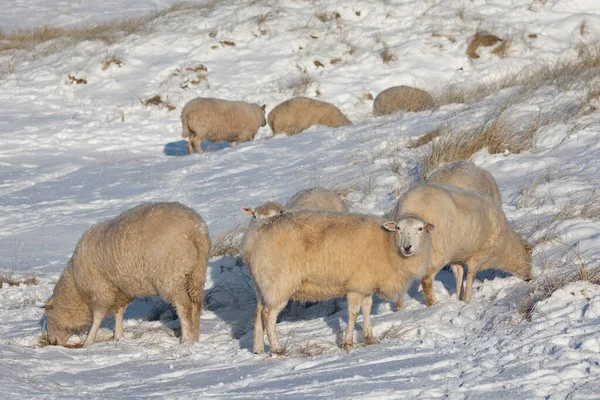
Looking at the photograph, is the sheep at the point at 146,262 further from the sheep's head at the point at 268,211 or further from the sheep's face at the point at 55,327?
the sheep's head at the point at 268,211

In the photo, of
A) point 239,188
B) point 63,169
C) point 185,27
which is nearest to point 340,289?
point 239,188

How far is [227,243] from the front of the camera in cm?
1154

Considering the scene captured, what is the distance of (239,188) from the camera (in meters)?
15.0

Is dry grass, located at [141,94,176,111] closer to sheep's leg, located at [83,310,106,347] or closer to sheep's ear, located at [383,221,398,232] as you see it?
sheep's leg, located at [83,310,106,347]

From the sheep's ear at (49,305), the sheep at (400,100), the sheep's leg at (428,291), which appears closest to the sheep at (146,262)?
the sheep's ear at (49,305)

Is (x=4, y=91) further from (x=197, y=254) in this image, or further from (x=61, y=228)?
(x=197, y=254)

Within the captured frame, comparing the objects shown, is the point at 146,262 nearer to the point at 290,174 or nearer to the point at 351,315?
the point at 351,315

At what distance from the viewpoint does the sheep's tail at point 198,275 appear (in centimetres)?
849

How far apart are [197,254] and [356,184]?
17.6 feet

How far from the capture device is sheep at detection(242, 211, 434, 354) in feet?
24.8

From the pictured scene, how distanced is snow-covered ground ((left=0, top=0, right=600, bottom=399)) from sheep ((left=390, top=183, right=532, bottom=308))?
223mm

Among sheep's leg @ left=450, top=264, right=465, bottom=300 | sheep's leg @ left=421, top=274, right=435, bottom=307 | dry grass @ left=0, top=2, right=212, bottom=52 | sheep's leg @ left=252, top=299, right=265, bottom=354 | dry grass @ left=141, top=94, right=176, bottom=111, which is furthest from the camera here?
dry grass @ left=0, top=2, right=212, bottom=52

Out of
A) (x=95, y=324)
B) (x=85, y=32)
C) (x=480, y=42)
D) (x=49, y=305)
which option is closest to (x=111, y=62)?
(x=85, y=32)

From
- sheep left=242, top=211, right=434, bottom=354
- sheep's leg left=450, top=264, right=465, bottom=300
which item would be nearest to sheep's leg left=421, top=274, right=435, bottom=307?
sheep's leg left=450, top=264, right=465, bottom=300
